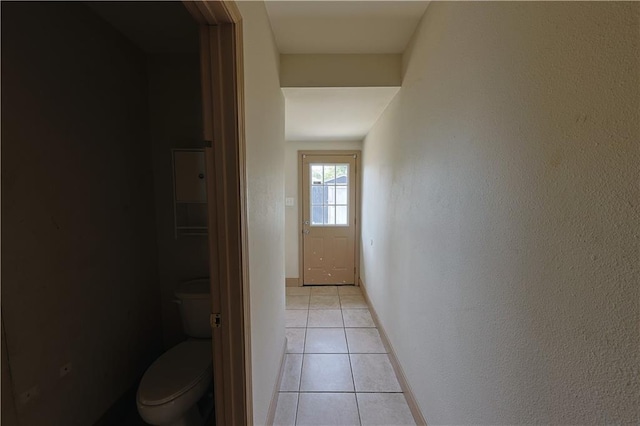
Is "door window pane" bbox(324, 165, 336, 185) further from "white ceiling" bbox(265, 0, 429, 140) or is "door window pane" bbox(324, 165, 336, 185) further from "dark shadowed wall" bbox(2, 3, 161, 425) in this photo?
"dark shadowed wall" bbox(2, 3, 161, 425)

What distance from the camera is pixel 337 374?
2.05 metres

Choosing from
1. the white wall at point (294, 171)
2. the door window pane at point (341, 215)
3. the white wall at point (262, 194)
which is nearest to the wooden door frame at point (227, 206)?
the white wall at point (262, 194)

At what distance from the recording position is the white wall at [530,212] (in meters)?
0.53

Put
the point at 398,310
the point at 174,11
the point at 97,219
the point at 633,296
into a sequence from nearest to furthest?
the point at 633,296 → the point at 174,11 → the point at 97,219 → the point at 398,310

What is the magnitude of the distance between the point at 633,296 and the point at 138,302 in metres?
2.41

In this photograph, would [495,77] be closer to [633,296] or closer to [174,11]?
[633,296]

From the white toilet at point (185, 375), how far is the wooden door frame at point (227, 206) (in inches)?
16.7

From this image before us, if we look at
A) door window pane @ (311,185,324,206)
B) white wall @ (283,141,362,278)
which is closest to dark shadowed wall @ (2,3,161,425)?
white wall @ (283,141,362,278)

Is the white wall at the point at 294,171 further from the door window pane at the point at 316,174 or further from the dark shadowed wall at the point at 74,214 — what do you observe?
the dark shadowed wall at the point at 74,214

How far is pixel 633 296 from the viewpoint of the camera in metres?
0.50

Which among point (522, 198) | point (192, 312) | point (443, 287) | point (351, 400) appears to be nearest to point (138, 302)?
point (192, 312)

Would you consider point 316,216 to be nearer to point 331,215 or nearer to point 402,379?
point 331,215

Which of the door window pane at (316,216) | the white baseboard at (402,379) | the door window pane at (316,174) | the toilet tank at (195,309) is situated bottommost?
the white baseboard at (402,379)

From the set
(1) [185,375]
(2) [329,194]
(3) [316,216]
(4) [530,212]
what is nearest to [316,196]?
(2) [329,194]
